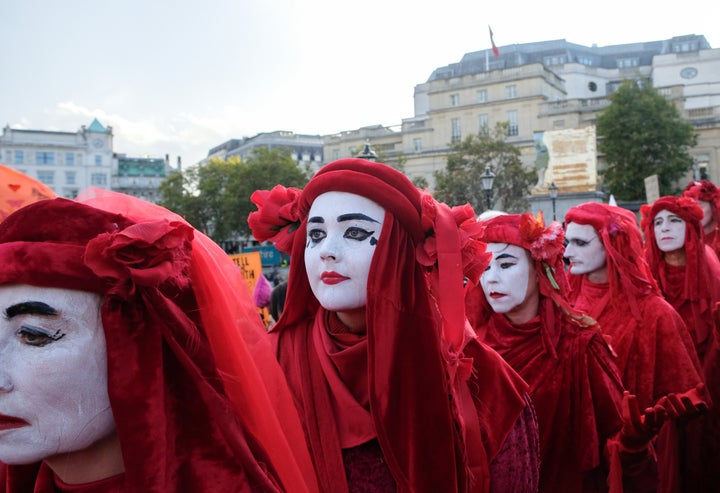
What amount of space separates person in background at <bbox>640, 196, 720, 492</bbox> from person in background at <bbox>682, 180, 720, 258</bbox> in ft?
3.35

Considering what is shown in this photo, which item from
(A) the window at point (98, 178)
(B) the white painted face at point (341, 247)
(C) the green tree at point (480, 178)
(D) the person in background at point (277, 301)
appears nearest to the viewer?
(B) the white painted face at point (341, 247)

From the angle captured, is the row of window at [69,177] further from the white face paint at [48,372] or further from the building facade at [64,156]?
the white face paint at [48,372]

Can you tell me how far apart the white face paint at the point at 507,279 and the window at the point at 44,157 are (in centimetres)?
7635

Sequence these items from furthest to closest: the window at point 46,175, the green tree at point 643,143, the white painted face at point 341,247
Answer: the window at point 46,175 → the green tree at point 643,143 → the white painted face at point 341,247

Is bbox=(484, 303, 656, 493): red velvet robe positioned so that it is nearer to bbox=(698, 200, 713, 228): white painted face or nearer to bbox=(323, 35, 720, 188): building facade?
bbox=(698, 200, 713, 228): white painted face

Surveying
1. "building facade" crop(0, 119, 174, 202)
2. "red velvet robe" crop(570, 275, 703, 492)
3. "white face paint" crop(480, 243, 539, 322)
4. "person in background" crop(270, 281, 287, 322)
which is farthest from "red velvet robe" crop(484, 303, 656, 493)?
"building facade" crop(0, 119, 174, 202)

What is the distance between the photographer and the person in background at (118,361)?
1654mm

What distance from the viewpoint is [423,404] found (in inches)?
100

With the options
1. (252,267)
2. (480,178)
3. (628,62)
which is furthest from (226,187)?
(628,62)

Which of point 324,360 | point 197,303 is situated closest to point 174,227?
point 197,303

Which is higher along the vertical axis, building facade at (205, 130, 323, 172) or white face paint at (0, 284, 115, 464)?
building facade at (205, 130, 323, 172)

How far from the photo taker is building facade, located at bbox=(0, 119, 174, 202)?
70688 mm

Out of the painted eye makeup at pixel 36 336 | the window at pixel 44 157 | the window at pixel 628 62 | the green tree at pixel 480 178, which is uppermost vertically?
the window at pixel 628 62

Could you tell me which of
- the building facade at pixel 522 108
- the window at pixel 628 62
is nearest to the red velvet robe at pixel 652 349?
the building facade at pixel 522 108
